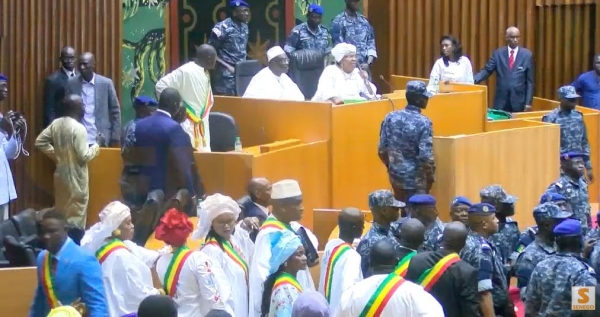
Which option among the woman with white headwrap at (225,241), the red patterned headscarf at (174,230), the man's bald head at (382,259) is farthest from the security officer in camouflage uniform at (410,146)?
the man's bald head at (382,259)

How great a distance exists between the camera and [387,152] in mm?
10781

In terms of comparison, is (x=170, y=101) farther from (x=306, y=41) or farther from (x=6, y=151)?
(x=306, y=41)

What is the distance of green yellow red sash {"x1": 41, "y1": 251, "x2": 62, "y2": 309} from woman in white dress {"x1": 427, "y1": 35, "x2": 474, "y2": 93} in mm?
7205

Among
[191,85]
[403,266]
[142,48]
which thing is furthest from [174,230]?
[142,48]

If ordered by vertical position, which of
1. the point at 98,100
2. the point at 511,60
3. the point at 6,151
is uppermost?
the point at 511,60

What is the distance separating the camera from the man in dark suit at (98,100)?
13.1 m

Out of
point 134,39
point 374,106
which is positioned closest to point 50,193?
point 134,39

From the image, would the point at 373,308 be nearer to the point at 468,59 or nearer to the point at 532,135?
the point at 532,135

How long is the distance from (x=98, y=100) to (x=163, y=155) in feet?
11.3

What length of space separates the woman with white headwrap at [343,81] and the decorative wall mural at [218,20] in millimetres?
3298

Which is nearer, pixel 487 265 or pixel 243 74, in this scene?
pixel 487 265

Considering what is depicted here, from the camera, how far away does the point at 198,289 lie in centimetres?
748

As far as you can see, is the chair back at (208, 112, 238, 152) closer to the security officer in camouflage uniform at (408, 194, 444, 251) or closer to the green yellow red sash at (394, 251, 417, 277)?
the security officer in camouflage uniform at (408, 194, 444, 251)

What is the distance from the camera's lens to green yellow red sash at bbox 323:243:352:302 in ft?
26.5
